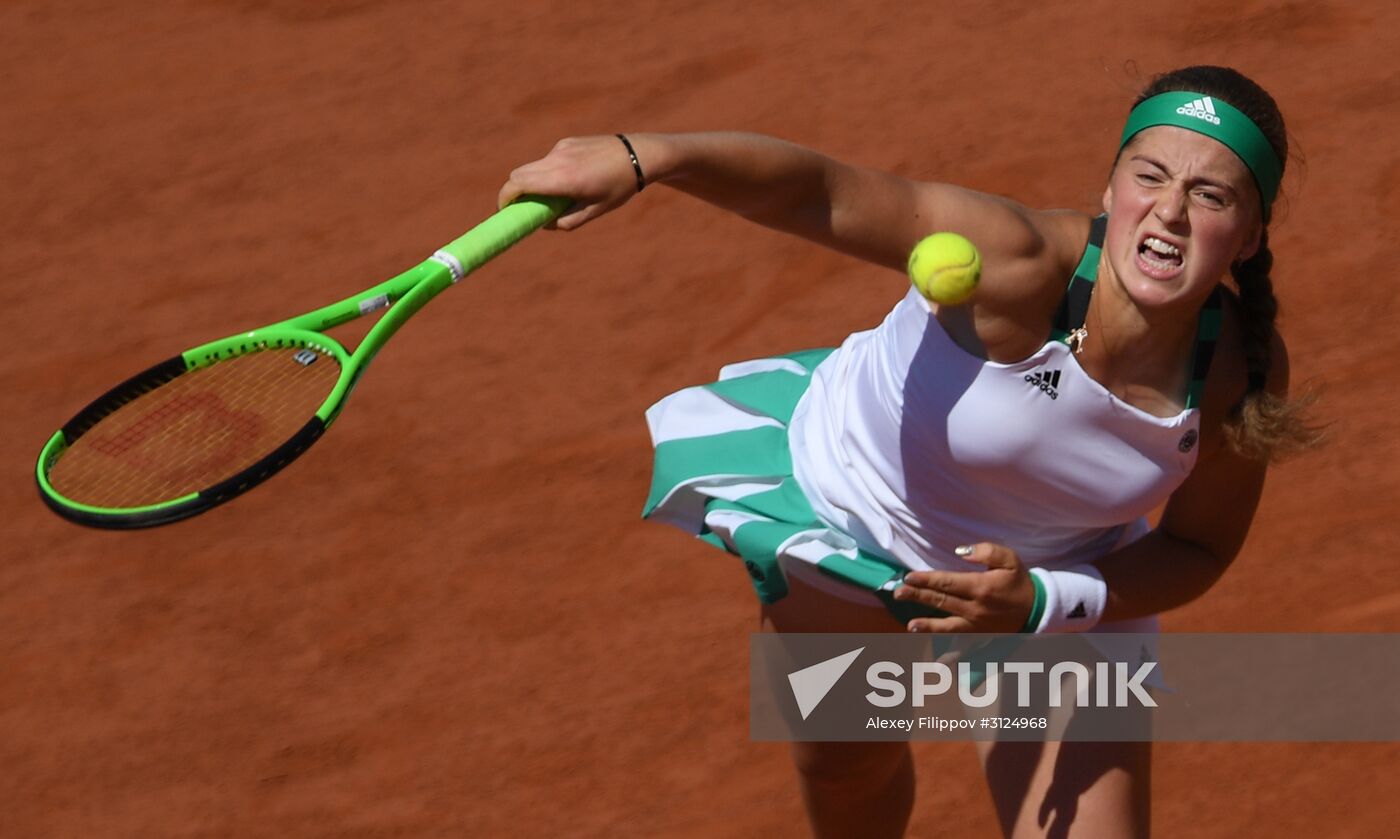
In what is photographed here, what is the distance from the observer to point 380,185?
6355 mm

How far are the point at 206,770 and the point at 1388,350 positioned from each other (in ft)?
11.4

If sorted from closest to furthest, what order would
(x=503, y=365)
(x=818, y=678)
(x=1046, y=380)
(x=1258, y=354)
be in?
1. (x=1046, y=380)
2. (x=1258, y=354)
3. (x=818, y=678)
4. (x=503, y=365)

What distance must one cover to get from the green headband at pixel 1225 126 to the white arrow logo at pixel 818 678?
1.17 m

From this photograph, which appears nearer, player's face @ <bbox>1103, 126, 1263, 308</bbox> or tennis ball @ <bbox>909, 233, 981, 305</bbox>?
tennis ball @ <bbox>909, 233, 981, 305</bbox>

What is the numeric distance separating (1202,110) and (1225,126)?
5 centimetres

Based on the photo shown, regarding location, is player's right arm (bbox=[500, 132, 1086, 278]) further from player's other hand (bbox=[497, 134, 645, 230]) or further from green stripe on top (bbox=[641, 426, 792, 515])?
green stripe on top (bbox=[641, 426, 792, 515])

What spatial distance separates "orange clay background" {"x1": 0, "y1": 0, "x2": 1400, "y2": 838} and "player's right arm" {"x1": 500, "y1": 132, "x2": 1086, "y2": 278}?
0.78m

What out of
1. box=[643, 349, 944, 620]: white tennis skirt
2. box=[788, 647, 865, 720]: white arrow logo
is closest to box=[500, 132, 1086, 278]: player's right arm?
box=[643, 349, 944, 620]: white tennis skirt

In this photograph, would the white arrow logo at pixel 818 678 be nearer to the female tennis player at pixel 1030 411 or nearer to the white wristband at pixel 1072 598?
the female tennis player at pixel 1030 411

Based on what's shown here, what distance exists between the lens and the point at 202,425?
3.49m

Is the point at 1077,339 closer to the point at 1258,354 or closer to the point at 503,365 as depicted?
the point at 1258,354

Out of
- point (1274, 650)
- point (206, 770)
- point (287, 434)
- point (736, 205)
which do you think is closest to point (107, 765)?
point (206, 770)

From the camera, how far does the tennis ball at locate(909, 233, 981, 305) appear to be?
2584 millimetres

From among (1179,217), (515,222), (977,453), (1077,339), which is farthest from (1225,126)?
(515,222)
